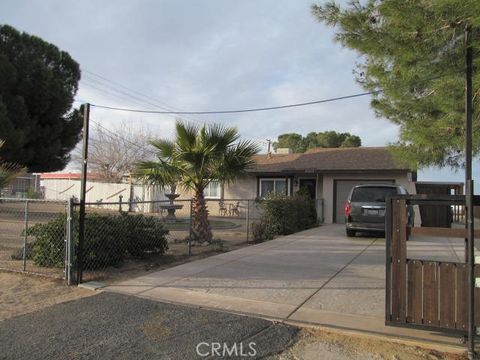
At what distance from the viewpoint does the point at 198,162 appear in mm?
11859

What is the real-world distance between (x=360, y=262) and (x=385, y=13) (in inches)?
223

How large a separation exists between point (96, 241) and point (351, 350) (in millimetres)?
5164

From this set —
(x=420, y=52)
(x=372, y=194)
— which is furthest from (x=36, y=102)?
(x=420, y=52)

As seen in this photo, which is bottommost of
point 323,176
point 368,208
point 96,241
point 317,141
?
point 96,241

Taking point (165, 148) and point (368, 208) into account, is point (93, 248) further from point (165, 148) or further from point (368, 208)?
point (368, 208)

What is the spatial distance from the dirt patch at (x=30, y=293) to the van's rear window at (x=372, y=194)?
388 inches

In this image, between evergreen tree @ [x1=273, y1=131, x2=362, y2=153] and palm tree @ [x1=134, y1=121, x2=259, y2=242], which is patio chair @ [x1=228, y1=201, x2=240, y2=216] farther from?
evergreen tree @ [x1=273, y1=131, x2=362, y2=153]

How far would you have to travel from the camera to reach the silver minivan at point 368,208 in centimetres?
1430

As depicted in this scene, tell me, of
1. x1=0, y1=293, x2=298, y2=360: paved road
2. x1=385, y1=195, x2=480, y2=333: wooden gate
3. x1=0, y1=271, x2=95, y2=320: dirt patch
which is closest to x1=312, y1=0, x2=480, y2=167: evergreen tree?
x1=385, y1=195, x2=480, y2=333: wooden gate

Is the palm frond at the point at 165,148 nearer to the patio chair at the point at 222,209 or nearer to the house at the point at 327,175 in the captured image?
the house at the point at 327,175

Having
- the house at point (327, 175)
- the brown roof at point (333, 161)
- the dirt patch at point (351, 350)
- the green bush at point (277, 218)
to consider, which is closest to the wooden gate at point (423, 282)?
the dirt patch at point (351, 350)

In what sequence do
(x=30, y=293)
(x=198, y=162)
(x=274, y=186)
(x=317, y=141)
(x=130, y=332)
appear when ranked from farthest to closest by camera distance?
(x=317, y=141)
(x=274, y=186)
(x=198, y=162)
(x=30, y=293)
(x=130, y=332)

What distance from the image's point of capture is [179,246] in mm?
12055

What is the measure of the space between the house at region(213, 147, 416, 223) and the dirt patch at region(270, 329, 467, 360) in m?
14.7
